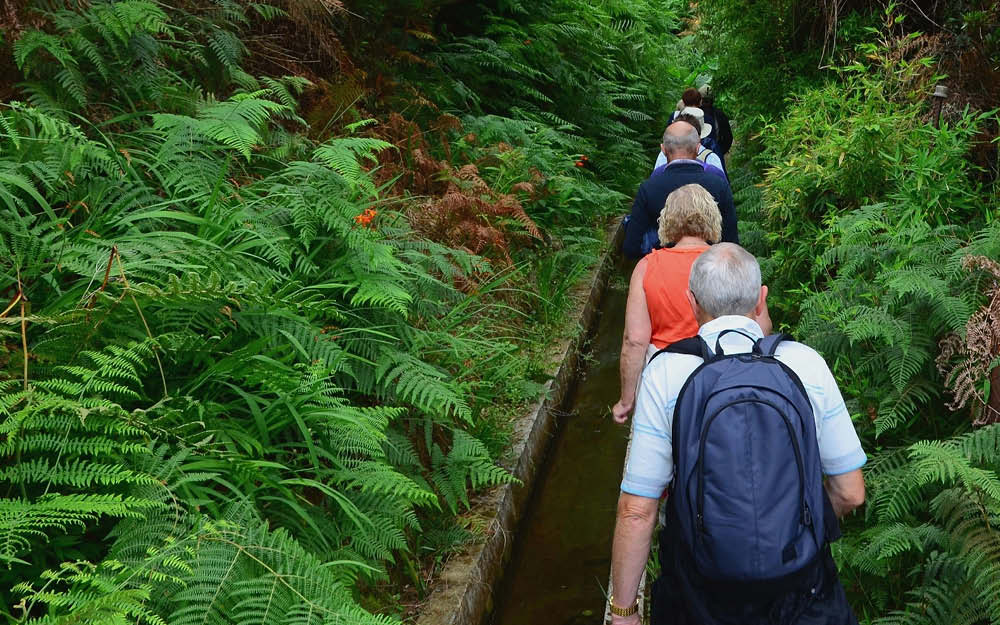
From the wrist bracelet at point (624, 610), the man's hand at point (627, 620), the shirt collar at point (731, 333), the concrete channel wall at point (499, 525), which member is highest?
the shirt collar at point (731, 333)

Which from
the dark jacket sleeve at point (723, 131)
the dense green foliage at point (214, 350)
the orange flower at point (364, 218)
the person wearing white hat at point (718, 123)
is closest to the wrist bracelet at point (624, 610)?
the dense green foliage at point (214, 350)

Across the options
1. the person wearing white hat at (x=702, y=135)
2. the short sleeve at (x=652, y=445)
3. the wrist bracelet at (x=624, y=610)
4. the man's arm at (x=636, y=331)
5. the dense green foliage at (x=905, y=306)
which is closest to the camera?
the short sleeve at (x=652, y=445)

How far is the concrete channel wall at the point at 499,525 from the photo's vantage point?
12.3 ft

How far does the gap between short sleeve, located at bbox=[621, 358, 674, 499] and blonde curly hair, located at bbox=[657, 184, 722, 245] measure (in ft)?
5.14

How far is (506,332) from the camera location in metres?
6.53

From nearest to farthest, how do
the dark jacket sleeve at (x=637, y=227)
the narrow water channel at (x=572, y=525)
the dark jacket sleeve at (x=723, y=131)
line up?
the narrow water channel at (x=572, y=525)
the dark jacket sleeve at (x=637, y=227)
the dark jacket sleeve at (x=723, y=131)

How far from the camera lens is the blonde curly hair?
12.6ft

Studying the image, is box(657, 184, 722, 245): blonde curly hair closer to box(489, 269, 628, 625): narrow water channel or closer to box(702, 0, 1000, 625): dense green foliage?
box(702, 0, 1000, 625): dense green foliage

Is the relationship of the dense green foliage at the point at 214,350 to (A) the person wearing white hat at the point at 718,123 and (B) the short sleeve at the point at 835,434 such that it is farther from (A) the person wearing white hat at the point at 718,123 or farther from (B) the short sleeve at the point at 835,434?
(A) the person wearing white hat at the point at 718,123

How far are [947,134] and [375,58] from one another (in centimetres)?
565

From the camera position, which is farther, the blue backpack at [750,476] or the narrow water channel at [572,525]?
the narrow water channel at [572,525]

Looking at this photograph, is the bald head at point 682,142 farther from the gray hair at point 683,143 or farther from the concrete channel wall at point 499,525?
the concrete channel wall at point 499,525

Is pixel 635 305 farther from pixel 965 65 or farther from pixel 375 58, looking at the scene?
pixel 375 58

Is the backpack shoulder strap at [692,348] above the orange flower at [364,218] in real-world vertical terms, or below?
above
